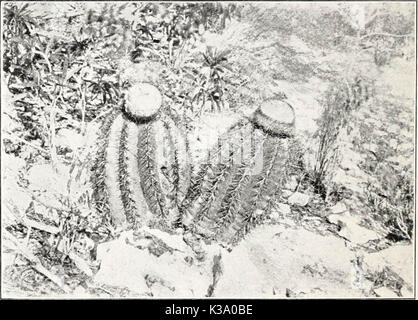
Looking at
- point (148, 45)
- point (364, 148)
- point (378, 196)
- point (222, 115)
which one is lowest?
point (378, 196)

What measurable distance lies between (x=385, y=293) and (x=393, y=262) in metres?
0.15

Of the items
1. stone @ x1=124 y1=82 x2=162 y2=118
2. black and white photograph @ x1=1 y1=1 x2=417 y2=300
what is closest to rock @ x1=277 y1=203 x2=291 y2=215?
black and white photograph @ x1=1 y1=1 x2=417 y2=300

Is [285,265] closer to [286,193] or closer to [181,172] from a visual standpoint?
[286,193]

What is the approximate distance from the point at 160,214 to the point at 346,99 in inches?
41.9

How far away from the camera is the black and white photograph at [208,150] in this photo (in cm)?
261

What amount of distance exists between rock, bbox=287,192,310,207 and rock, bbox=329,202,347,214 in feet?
0.43

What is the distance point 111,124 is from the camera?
264 centimetres

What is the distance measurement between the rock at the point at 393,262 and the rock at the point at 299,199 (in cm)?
39

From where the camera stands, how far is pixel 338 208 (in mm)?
2689

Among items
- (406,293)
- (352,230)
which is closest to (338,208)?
(352,230)

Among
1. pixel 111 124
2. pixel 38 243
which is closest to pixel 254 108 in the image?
pixel 111 124

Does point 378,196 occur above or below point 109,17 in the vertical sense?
below

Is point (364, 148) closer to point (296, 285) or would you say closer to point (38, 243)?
point (296, 285)

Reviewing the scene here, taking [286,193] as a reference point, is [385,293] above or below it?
below
